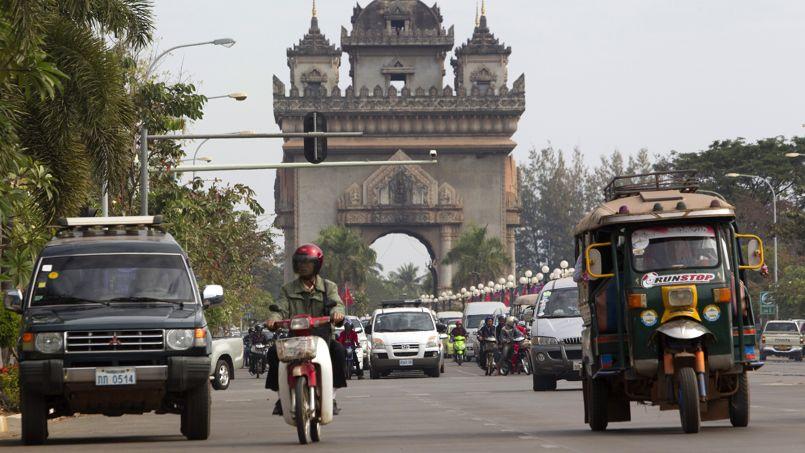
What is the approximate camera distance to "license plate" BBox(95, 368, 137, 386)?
16.0 m

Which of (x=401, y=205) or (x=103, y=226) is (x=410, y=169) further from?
(x=103, y=226)

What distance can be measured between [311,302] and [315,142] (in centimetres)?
2024

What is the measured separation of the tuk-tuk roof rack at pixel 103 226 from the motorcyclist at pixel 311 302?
3.02 metres

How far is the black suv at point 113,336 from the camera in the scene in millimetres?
16094

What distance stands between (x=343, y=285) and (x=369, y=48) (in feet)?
66.8

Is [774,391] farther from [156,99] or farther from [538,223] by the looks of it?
[538,223]

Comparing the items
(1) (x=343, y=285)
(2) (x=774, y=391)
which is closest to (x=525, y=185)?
(1) (x=343, y=285)

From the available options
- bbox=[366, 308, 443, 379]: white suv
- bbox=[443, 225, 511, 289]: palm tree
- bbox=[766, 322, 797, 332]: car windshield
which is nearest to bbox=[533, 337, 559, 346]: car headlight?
bbox=[366, 308, 443, 379]: white suv

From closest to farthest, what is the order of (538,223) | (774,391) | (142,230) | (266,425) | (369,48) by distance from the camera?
(142,230), (266,425), (774,391), (369,48), (538,223)

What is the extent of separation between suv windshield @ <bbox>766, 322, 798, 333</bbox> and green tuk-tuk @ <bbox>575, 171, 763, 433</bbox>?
48.8 meters

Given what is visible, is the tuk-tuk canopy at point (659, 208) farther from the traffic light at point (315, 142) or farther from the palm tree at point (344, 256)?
the palm tree at point (344, 256)

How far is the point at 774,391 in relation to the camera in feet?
94.2

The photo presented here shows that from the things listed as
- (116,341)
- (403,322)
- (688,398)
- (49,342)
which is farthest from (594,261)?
(403,322)

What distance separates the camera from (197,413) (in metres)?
16.8
